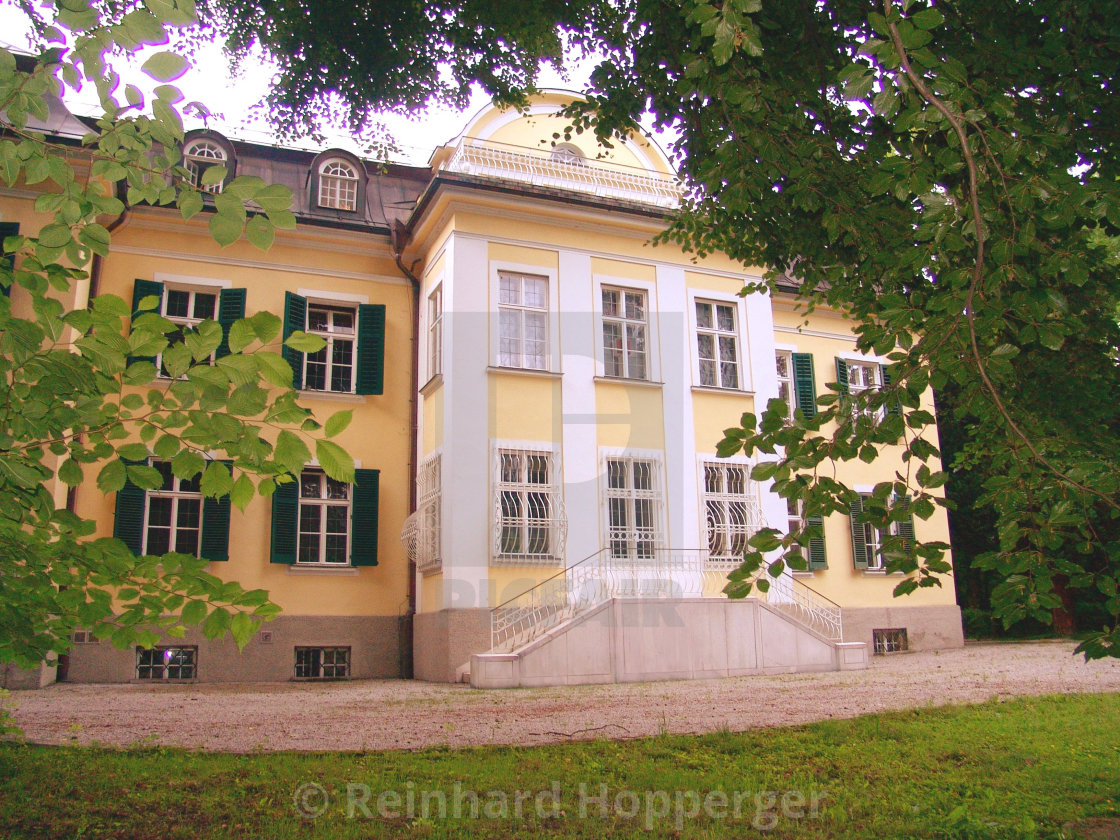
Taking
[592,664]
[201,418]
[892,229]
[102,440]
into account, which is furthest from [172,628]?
[592,664]

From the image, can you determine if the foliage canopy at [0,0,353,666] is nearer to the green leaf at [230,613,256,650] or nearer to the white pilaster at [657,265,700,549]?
the green leaf at [230,613,256,650]

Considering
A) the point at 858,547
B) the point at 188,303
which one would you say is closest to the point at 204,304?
the point at 188,303

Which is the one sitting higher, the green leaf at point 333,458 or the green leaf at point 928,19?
the green leaf at point 928,19

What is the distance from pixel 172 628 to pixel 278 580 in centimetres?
1094

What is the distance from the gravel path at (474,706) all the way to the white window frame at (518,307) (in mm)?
4791

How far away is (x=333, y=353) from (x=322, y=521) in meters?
2.80

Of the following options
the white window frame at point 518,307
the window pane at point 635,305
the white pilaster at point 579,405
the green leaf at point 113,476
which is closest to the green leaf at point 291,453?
the green leaf at point 113,476

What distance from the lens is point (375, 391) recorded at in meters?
14.3

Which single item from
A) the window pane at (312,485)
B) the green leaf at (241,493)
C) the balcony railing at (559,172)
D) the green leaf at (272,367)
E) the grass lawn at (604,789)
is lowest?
the grass lawn at (604,789)

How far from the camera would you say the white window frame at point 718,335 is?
577 inches

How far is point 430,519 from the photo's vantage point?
515 inches

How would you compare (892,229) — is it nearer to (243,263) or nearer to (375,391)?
(375,391)

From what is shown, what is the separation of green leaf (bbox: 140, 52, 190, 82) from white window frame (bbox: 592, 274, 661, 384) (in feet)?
38.3

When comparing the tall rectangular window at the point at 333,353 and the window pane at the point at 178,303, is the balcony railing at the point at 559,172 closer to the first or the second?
the tall rectangular window at the point at 333,353
